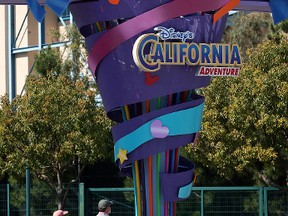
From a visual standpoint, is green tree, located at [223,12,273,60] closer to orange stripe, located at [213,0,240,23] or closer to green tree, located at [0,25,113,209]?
green tree, located at [0,25,113,209]

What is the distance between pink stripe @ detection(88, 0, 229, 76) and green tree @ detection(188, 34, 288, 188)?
7.25m

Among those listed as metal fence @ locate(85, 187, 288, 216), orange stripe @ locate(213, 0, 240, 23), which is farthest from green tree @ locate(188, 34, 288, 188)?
orange stripe @ locate(213, 0, 240, 23)

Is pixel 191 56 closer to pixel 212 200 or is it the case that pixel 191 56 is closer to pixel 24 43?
pixel 212 200

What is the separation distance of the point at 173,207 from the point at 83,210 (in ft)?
33.8

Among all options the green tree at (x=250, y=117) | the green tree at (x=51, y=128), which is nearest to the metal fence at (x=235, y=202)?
the green tree at (x=250, y=117)

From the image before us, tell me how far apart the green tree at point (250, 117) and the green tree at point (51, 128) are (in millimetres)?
3031

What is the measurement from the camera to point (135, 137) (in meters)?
10.5

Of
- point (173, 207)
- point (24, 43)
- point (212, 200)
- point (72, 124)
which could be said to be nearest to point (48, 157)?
point (72, 124)

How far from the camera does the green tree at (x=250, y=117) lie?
1753cm

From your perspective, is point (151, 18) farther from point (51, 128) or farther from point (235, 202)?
point (235, 202)

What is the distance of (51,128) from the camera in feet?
66.6

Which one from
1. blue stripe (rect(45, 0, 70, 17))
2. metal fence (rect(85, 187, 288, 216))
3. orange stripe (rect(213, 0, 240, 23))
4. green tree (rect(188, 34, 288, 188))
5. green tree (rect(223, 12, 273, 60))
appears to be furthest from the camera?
green tree (rect(223, 12, 273, 60))

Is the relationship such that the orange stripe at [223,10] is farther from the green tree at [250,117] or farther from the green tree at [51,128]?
the green tree at [51,128]

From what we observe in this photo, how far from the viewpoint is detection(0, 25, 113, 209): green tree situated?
65.5 feet
